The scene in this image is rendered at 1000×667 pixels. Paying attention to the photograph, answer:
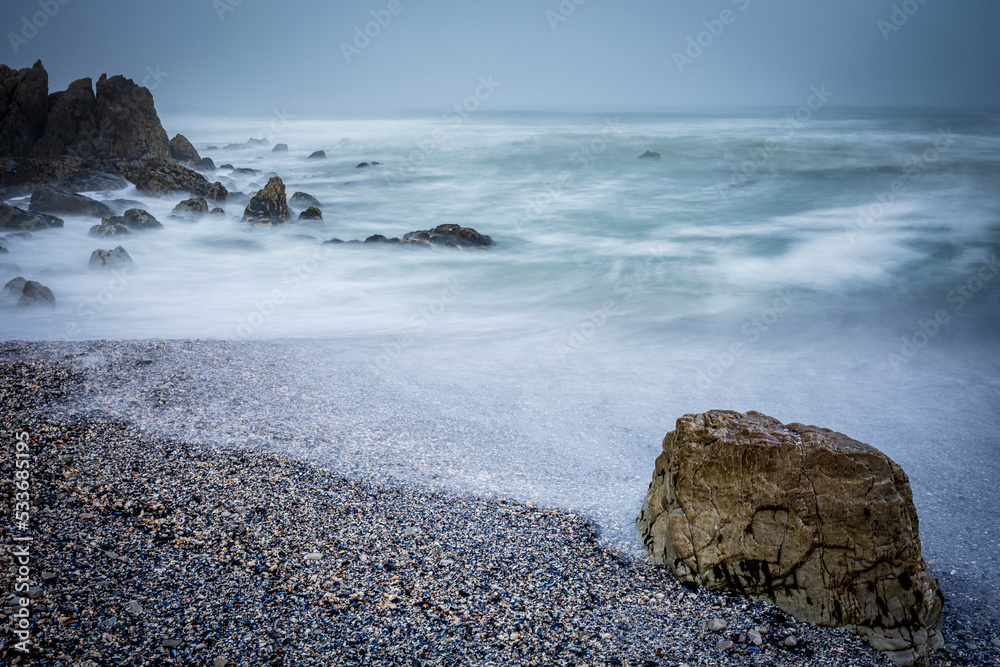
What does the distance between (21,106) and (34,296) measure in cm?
1218

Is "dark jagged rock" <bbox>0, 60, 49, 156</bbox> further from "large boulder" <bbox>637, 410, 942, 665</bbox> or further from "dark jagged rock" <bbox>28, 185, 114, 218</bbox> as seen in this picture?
"large boulder" <bbox>637, 410, 942, 665</bbox>

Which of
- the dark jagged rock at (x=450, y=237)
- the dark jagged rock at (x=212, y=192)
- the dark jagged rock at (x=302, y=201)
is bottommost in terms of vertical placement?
the dark jagged rock at (x=450, y=237)

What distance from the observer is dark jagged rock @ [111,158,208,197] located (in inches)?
644

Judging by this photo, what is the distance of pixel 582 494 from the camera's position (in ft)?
14.1

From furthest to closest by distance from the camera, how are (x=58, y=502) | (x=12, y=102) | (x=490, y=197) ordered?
1. (x=490, y=197)
2. (x=12, y=102)
3. (x=58, y=502)

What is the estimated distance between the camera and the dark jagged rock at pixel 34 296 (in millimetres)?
8297

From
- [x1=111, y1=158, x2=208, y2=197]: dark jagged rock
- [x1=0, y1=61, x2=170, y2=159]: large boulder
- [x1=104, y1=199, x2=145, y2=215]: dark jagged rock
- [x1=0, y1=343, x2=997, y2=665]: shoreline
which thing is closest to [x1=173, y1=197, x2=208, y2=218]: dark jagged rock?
[x1=104, y1=199, x2=145, y2=215]: dark jagged rock

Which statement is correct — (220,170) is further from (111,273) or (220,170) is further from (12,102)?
(111,273)

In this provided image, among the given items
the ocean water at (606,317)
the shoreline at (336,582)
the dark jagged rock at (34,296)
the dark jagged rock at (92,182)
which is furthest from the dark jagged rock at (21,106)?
the shoreline at (336,582)

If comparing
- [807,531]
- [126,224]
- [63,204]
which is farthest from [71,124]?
[807,531]

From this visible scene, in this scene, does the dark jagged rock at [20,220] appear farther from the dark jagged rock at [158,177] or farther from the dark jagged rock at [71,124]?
the dark jagged rock at [71,124]

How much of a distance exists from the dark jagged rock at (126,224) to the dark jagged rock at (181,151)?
32.6 ft

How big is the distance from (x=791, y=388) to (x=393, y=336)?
16.3ft

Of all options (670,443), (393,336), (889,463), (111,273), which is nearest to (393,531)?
(670,443)
